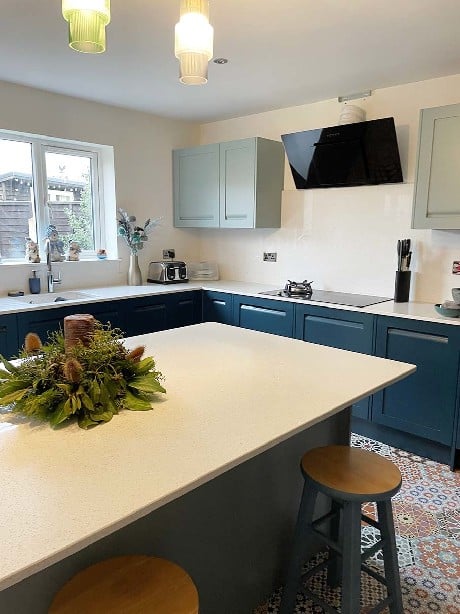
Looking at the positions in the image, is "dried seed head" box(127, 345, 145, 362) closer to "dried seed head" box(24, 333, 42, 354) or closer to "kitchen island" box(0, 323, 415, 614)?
"kitchen island" box(0, 323, 415, 614)

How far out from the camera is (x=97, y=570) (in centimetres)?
107

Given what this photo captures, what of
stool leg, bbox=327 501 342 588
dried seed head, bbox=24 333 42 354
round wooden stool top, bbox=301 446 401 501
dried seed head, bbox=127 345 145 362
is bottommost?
stool leg, bbox=327 501 342 588

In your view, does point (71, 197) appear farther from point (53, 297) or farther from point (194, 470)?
point (194, 470)

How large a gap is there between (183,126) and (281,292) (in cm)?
198

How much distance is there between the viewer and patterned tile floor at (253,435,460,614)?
5.71 ft

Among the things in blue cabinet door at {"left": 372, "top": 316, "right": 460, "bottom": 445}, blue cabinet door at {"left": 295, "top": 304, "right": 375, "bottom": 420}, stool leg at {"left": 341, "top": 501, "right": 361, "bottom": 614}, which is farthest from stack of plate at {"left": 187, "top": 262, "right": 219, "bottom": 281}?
stool leg at {"left": 341, "top": 501, "right": 361, "bottom": 614}

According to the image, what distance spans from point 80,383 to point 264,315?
7.78 ft

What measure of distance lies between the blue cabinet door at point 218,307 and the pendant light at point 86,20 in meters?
2.58

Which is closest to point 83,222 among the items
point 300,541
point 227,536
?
point 227,536

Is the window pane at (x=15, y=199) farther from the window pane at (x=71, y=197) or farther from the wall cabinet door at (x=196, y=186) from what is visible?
the wall cabinet door at (x=196, y=186)

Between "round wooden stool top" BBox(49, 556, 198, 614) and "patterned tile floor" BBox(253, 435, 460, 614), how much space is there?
82 centimetres

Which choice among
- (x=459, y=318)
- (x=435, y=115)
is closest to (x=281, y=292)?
(x=459, y=318)

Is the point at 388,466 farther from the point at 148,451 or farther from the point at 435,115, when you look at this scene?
the point at 435,115

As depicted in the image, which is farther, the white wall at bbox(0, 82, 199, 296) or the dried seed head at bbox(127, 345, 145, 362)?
the white wall at bbox(0, 82, 199, 296)
